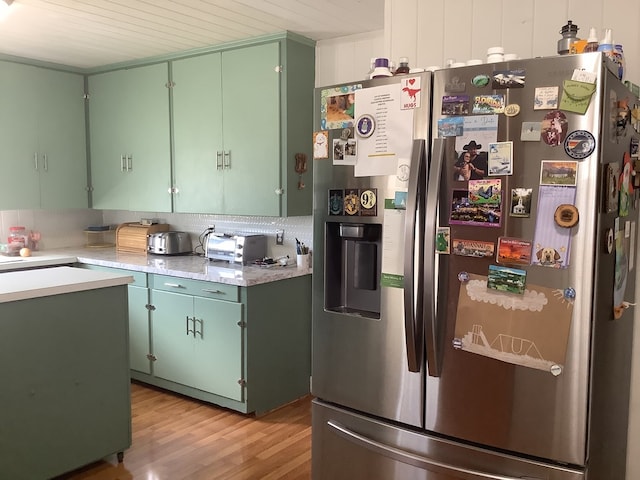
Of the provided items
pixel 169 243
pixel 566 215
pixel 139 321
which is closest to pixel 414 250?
pixel 566 215

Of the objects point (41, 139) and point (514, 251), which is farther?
point (41, 139)

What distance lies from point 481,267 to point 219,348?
2.20 metres

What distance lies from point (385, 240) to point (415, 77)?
0.51m

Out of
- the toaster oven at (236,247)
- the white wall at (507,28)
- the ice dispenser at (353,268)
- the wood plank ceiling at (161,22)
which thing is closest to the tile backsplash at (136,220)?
the toaster oven at (236,247)

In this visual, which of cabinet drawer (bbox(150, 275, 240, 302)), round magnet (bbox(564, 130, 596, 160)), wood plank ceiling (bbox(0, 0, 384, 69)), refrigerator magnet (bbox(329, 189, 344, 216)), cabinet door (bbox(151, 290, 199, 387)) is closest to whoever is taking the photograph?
round magnet (bbox(564, 130, 596, 160))

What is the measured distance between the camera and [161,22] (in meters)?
3.32

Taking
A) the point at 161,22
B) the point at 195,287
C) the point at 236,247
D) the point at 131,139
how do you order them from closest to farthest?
1. the point at 161,22
2. the point at 195,287
3. the point at 236,247
4. the point at 131,139

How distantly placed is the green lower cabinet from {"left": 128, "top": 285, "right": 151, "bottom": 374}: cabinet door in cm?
7

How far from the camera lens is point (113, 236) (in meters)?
5.12

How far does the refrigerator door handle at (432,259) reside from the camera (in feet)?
5.60

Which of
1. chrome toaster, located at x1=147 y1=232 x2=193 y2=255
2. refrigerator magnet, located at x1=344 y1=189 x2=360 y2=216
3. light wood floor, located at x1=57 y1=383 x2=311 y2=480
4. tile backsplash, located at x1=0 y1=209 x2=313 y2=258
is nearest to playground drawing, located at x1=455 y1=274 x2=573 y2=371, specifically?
refrigerator magnet, located at x1=344 y1=189 x2=360 y2=216

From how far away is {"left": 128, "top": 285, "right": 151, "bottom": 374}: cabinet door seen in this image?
12.8 feet

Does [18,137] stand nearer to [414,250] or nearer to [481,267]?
[414,250]

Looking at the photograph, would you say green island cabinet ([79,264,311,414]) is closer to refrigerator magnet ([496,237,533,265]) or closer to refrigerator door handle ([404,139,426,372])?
refrigerator door handle ([404,139,426,372])
